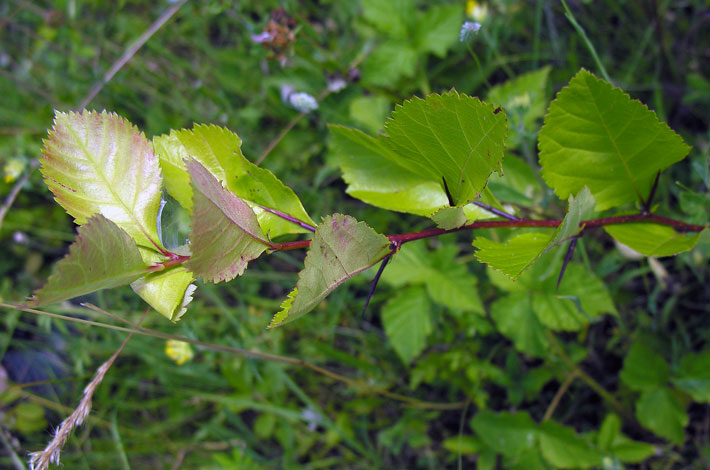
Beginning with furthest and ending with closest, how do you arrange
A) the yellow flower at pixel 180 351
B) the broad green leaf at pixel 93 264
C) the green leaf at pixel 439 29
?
the green leaf at pixel 439 29
the yellow flower at pixel 180 351
the broad green leaf at pixel 93 264

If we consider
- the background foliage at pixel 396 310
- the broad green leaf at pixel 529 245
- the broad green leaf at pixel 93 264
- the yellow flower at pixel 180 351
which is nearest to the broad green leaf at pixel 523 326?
the background foliage at pixel 396 310

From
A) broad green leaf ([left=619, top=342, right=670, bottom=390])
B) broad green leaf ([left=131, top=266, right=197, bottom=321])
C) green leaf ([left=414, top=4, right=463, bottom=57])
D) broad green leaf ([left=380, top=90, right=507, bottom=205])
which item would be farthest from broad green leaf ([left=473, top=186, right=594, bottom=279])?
green leaf ([left=414, top=4, right=463, bottom=57])

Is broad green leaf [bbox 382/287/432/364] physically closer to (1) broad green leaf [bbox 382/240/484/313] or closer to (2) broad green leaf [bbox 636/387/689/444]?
(1) broad green leaf [bbox 382/240/484/313]

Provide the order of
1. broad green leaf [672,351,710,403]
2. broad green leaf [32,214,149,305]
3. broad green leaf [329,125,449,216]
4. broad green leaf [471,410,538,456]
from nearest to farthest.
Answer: broad green leaf [32,214,149,305]
broad green leaf [329,125,449,216]
broad green leaf [672,351,710,403]
broad green leaf [471,410,538,456]

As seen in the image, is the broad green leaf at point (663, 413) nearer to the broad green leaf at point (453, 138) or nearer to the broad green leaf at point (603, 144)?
the broad green leaf at point (603, 144)

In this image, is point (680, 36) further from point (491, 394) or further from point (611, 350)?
point (491, 394)
